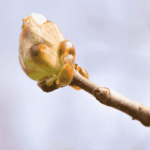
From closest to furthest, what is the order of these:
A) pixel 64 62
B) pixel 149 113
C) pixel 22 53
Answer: pixel 149 113 < pixel 64 62 < pixel 22 53

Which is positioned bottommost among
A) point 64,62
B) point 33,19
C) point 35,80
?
point 35,80

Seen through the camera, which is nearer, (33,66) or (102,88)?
(102,88)

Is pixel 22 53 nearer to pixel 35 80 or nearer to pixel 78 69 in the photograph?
pixel 35 80

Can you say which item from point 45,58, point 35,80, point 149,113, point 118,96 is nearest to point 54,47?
point 45,58

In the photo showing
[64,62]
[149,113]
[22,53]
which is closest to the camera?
[149,113]

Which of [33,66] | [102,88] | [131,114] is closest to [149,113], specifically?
[131,114]

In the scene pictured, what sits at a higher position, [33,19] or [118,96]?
[33,19]

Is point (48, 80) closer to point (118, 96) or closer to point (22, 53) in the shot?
point (22, 53)

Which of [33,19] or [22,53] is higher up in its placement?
[33,19]

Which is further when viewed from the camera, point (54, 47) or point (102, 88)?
point (54, 47)
